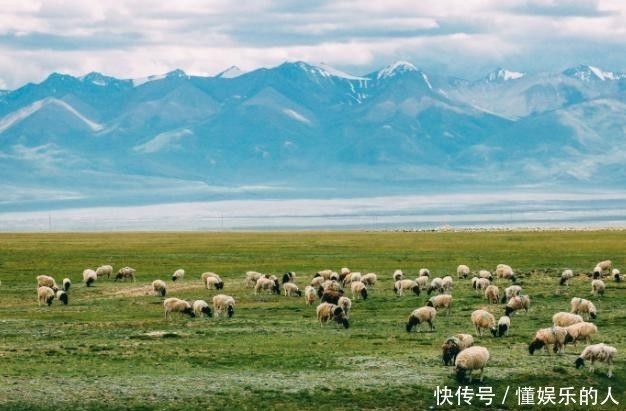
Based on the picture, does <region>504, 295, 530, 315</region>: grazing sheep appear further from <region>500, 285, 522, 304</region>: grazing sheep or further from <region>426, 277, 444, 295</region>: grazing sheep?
<region>426, 277, 444, 295</region>: grazing sheep

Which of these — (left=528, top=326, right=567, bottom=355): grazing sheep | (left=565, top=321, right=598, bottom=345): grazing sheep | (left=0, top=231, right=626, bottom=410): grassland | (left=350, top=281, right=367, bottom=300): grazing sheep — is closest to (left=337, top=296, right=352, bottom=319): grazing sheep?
(left=0, top=231, right=626, bottom=410): grassland

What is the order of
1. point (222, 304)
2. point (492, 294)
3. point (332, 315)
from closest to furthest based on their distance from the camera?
point (332, 315)
point (222, 304)
point (492, 294)

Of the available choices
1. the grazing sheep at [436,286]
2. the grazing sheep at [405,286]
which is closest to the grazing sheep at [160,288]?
the grazing sheep at [405,286]

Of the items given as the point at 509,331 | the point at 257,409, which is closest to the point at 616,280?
the point at 509,331

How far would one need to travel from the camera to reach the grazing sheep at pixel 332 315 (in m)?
32.6

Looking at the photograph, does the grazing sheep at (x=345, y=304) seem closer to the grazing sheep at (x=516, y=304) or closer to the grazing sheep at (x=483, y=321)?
the grazing sheep at (x=516, y=304)

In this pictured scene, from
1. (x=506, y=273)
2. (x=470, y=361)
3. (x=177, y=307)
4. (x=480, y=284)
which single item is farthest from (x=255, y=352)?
(x=506, y=273)

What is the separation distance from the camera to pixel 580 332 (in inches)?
1069

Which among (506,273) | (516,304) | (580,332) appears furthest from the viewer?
(506,273)

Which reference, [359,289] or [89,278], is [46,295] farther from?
[359,289]

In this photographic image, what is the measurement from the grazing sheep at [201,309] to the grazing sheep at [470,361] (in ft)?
43.4

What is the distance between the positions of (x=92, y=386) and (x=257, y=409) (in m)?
3.92

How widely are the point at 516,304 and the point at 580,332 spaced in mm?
7409

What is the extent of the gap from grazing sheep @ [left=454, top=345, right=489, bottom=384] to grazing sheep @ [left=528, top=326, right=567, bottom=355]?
316 centimetres
